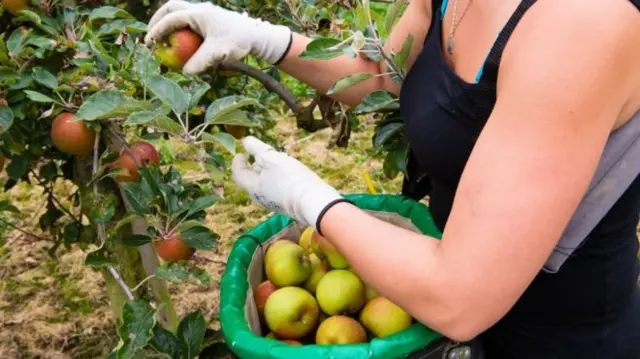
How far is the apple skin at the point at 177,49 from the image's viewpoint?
130 cm

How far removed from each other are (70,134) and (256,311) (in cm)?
42

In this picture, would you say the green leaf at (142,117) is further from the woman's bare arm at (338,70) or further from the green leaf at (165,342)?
the woman's bare arm at (338,70)

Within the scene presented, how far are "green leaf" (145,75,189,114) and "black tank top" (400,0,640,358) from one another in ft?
1.07

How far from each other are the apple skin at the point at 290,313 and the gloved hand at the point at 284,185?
127 mm

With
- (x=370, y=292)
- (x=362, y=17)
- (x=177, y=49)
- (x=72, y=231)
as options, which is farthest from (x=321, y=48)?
(x=72, y=231)

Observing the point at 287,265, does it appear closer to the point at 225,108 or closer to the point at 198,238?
the point at 198,238

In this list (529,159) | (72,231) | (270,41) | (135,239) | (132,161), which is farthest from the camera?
(72,231)

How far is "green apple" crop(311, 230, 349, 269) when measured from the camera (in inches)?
46.8

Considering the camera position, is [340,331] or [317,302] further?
[317,302]

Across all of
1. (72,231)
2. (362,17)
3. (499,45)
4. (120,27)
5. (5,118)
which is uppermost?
(499,45)

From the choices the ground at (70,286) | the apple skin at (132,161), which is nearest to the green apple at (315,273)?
the apple skin at (132,161)

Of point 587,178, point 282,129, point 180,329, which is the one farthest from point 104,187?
point 282,129

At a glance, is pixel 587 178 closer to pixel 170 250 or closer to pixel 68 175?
pixel 170 250

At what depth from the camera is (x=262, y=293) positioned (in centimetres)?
119
